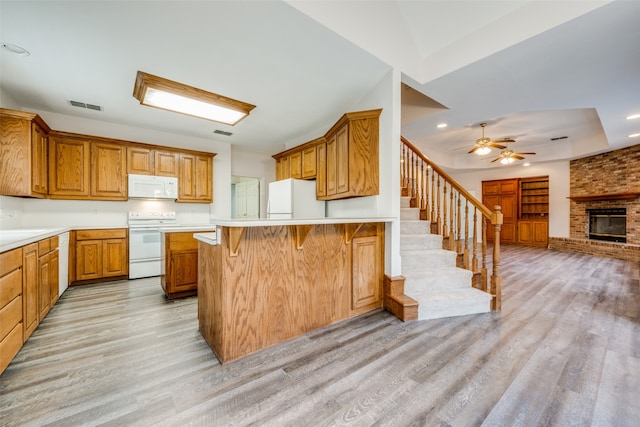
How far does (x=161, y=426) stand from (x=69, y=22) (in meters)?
3.04

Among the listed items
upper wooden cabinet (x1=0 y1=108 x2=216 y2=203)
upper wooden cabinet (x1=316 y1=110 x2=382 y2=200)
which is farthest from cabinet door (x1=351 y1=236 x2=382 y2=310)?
upper wooden cabinet (x1=0 y1=108 x2=216 y2=203)

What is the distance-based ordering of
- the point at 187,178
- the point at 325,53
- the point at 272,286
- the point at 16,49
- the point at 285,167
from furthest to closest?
1. the point at 285,167
2. the point at 187,178
3. the point at 325,53
4. the point at 16,49
5. the point at 272,286

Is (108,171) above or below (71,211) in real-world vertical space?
above

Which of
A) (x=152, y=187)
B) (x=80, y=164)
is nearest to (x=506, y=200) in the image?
(x=152, y=187)

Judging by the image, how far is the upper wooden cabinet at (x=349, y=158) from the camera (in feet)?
9.81

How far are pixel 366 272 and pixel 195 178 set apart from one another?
3803 mm

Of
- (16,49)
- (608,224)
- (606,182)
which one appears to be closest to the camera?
(16,49)

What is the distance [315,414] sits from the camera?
4.50 ft

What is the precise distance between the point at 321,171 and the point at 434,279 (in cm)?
230

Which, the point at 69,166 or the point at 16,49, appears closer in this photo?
the point at 16,49

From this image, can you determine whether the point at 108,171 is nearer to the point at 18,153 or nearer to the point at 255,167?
the point at 18,153

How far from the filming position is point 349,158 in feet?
10.5

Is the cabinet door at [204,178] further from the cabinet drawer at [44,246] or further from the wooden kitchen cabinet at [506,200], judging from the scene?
the wooden kitchen cabinet at [506,200]

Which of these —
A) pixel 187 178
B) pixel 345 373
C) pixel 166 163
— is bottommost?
pixel 345 373
